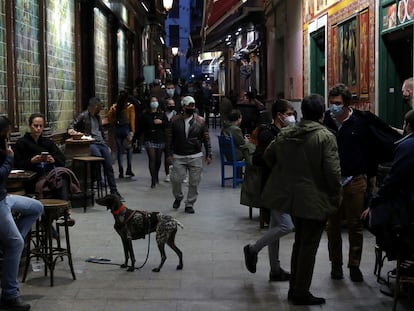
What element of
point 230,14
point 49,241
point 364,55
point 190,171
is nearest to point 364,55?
point 364,55

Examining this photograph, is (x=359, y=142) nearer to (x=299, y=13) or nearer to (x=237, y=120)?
(x=237, y=120)

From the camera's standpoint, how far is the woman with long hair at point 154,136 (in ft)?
44.4

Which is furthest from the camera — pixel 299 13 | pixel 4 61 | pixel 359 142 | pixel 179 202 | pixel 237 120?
pixel 299 13

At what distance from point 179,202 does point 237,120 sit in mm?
2795

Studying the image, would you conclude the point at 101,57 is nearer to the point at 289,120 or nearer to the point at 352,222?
the point at 289,120

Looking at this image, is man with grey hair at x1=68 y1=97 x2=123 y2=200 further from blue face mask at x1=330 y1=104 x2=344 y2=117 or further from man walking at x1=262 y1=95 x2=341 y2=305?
man walking at x1=262 y1=95 x2=341 y2=305

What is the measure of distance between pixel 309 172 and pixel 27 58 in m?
5.66

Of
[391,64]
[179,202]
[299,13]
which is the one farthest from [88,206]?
[299,13]

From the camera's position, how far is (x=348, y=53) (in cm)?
1227

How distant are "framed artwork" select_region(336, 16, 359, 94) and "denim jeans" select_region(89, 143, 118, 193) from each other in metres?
4.27

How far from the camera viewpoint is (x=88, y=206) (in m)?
11.3

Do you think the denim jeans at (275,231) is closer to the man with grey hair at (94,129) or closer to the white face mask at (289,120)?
the white face mask at (289,120)

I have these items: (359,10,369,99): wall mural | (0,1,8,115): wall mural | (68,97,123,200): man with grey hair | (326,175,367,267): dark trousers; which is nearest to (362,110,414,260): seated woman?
(326,175,367,267): dark trousers

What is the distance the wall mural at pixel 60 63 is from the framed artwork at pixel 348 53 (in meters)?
4.96
